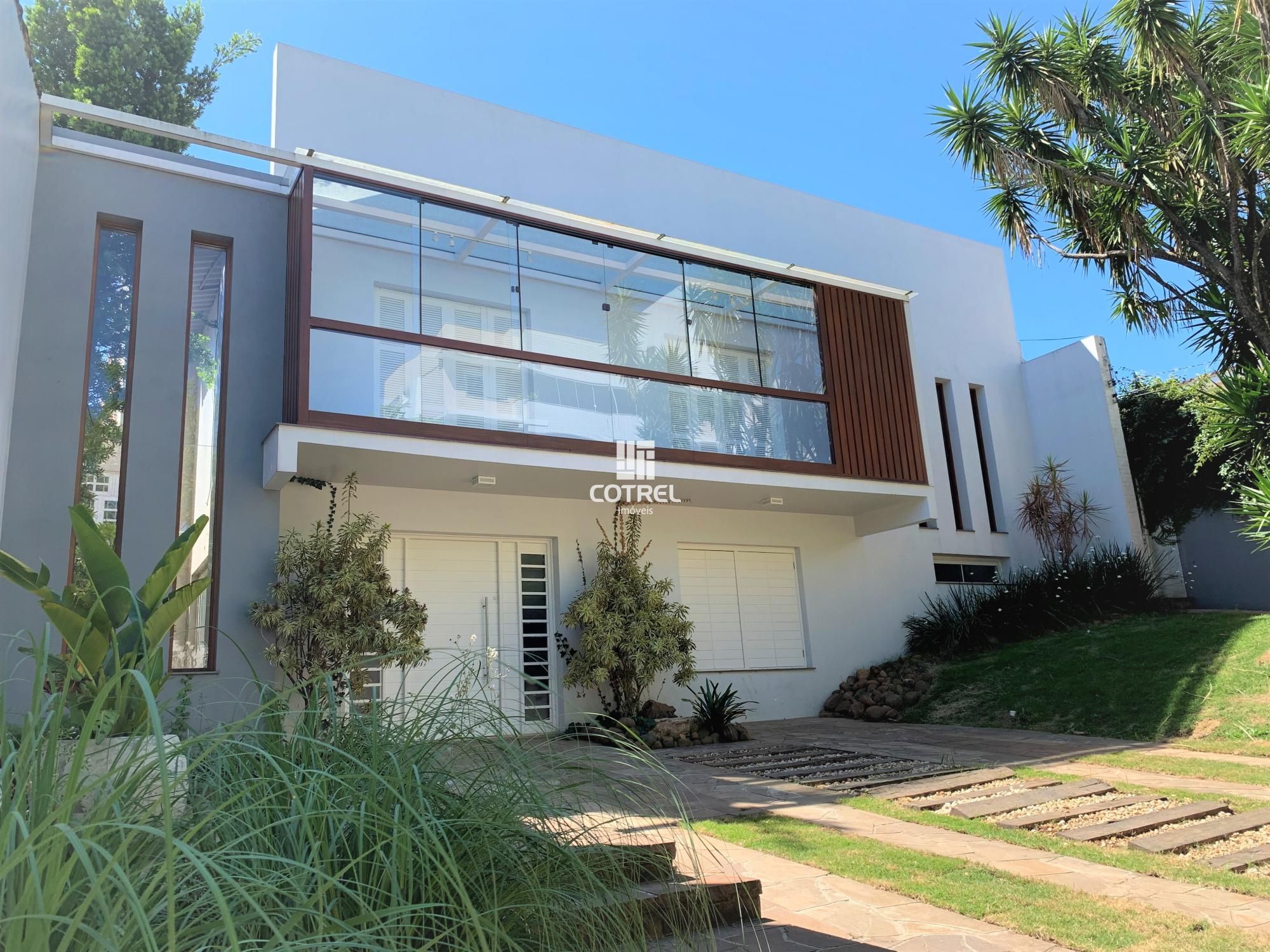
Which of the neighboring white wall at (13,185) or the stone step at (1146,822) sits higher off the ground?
the neighboring white wall at (13,185)

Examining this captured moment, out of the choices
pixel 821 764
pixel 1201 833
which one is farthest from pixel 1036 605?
pixel 1201 833

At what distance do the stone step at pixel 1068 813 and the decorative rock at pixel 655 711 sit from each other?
17.2ft

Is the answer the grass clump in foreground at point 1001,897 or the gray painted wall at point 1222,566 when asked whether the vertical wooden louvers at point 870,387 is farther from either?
the gray painted wall at point 1222,566

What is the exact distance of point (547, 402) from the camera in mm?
10109

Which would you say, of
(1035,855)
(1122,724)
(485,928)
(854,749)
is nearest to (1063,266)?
(1122,724)

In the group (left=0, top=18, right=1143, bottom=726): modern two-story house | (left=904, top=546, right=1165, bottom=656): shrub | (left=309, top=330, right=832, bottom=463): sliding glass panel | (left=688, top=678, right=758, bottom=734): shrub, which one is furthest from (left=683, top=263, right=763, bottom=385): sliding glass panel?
(left=904, top=546, right=1165, bottom=656): shrub

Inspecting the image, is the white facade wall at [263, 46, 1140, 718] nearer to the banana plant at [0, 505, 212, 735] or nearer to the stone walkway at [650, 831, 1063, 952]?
the banana plant at [0, 505, 212, 735]

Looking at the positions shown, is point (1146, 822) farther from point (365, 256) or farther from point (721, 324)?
point (365, 256)

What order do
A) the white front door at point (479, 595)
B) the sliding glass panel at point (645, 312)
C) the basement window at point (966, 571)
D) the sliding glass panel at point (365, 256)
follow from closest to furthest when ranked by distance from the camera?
the sliding glass panel at point (365, 256) → the white front door at point (479, 595) → the sliding glass panel at point (645, 312) → the basement window at point (966, 571)

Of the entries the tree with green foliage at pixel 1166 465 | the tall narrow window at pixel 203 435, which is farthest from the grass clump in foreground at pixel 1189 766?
the tree with green foliage at pixel 1166 465

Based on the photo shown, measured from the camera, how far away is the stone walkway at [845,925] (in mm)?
3596

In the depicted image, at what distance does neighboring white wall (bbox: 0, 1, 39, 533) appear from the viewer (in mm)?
7238

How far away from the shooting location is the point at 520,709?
3.08 m

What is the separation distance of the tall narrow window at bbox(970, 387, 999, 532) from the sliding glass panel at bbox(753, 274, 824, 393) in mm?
5163
